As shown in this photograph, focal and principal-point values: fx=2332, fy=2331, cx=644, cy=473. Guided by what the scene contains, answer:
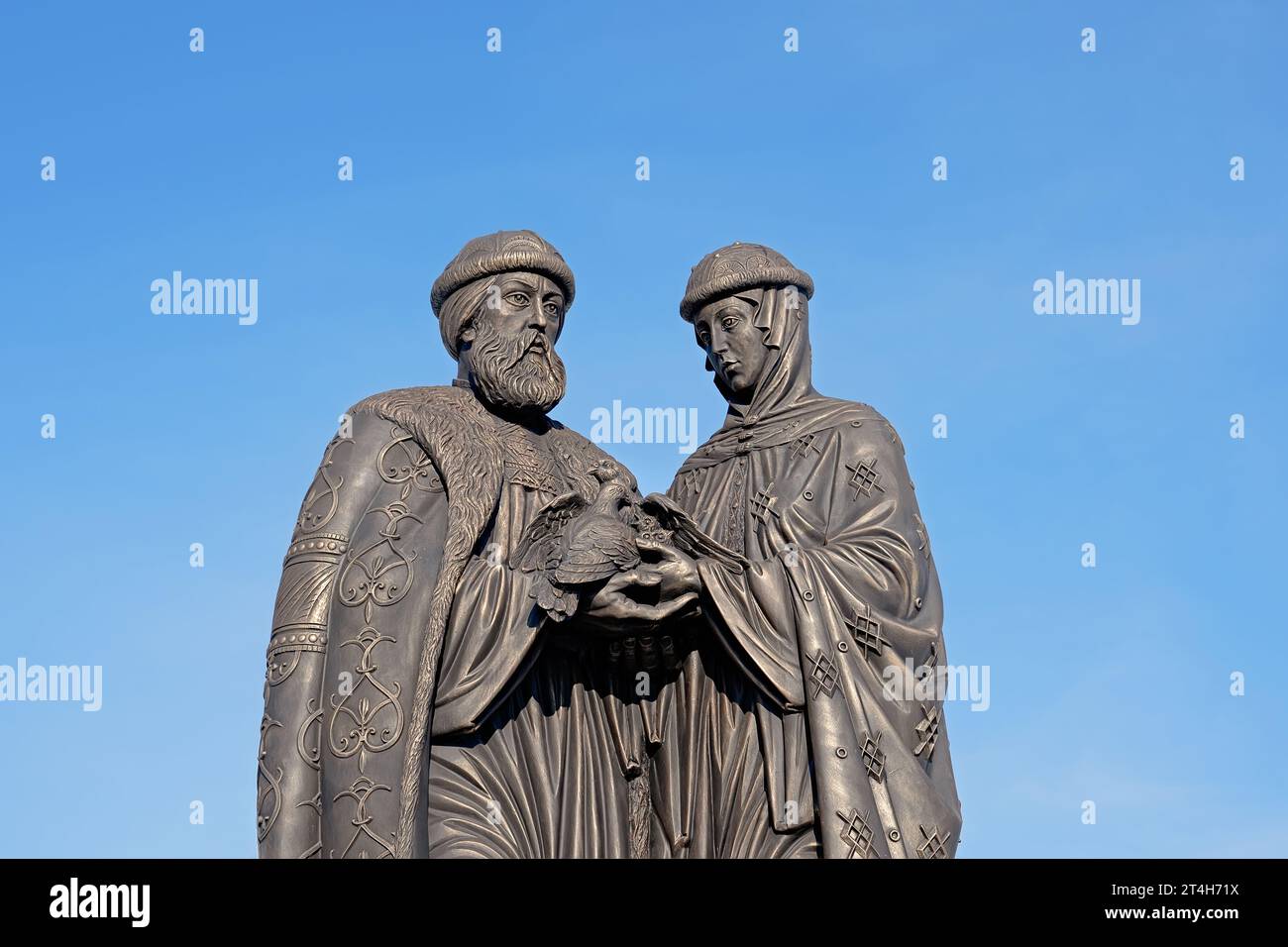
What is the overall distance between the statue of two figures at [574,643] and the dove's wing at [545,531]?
14 millimetres

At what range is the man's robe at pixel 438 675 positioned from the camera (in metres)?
12.6

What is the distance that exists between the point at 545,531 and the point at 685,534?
797mm

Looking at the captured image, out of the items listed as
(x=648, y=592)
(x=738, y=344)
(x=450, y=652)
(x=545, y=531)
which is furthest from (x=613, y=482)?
(x=738, y=344)

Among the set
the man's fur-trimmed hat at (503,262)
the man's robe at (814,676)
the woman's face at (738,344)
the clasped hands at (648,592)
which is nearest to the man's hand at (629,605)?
the clasped hands at (648,592)

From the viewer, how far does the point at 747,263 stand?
14.4 m

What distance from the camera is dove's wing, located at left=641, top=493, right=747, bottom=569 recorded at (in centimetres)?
1321

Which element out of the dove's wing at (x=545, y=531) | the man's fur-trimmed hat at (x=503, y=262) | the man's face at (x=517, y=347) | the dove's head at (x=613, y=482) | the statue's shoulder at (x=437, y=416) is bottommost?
the dove's wing at (x=545, y=531)

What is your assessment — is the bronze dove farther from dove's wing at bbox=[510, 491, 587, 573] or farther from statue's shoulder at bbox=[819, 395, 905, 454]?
statue's shoulder at bbox=[819, 395, 905, 454]

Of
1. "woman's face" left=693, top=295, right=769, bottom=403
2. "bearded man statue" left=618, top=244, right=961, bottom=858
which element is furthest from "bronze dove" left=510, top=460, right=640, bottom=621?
"woman's face" left=693, top=295, right=769, bottom=403

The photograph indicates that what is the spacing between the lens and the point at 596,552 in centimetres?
1277

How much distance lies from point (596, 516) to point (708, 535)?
0.78m

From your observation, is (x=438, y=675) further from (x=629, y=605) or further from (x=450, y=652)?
(x=629, y=605)

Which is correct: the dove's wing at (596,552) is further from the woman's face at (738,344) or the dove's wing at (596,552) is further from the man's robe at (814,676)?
the woman's face at (738,344)
